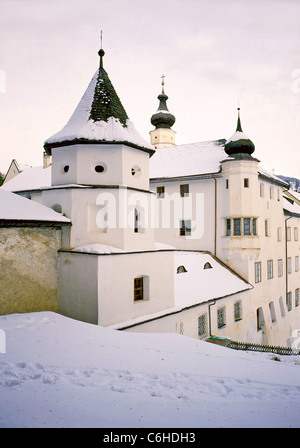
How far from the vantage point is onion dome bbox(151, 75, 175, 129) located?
47.0m

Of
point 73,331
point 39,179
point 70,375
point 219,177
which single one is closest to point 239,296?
point 219,177

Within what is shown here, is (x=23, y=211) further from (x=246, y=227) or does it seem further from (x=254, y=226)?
(x=254, y=226)

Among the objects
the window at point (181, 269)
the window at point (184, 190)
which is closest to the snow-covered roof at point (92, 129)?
the window at point (181, 269)

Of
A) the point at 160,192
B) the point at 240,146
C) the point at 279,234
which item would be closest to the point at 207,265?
the point at 160,192

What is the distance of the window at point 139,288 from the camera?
1289cm

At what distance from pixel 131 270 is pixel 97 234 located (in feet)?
6.41

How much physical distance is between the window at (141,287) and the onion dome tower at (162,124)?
1416 inches

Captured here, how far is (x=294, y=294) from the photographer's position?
3133 cm

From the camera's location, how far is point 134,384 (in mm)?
6117

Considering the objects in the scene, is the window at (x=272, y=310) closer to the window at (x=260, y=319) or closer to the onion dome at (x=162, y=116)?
the window at (x=260, y=319)

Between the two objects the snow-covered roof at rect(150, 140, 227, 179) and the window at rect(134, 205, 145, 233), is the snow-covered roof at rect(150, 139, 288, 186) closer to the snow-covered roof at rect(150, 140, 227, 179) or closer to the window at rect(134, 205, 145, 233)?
the snow-covered roof at rect(150, 140, 227, 179)

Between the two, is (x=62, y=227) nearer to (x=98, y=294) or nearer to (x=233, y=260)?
(x=98, y=294)

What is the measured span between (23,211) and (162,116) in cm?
3939

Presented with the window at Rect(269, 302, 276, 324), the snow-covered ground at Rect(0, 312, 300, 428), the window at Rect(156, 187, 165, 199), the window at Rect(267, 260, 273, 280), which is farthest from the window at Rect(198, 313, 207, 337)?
the window at Rect(156, 187, 165, 199)
